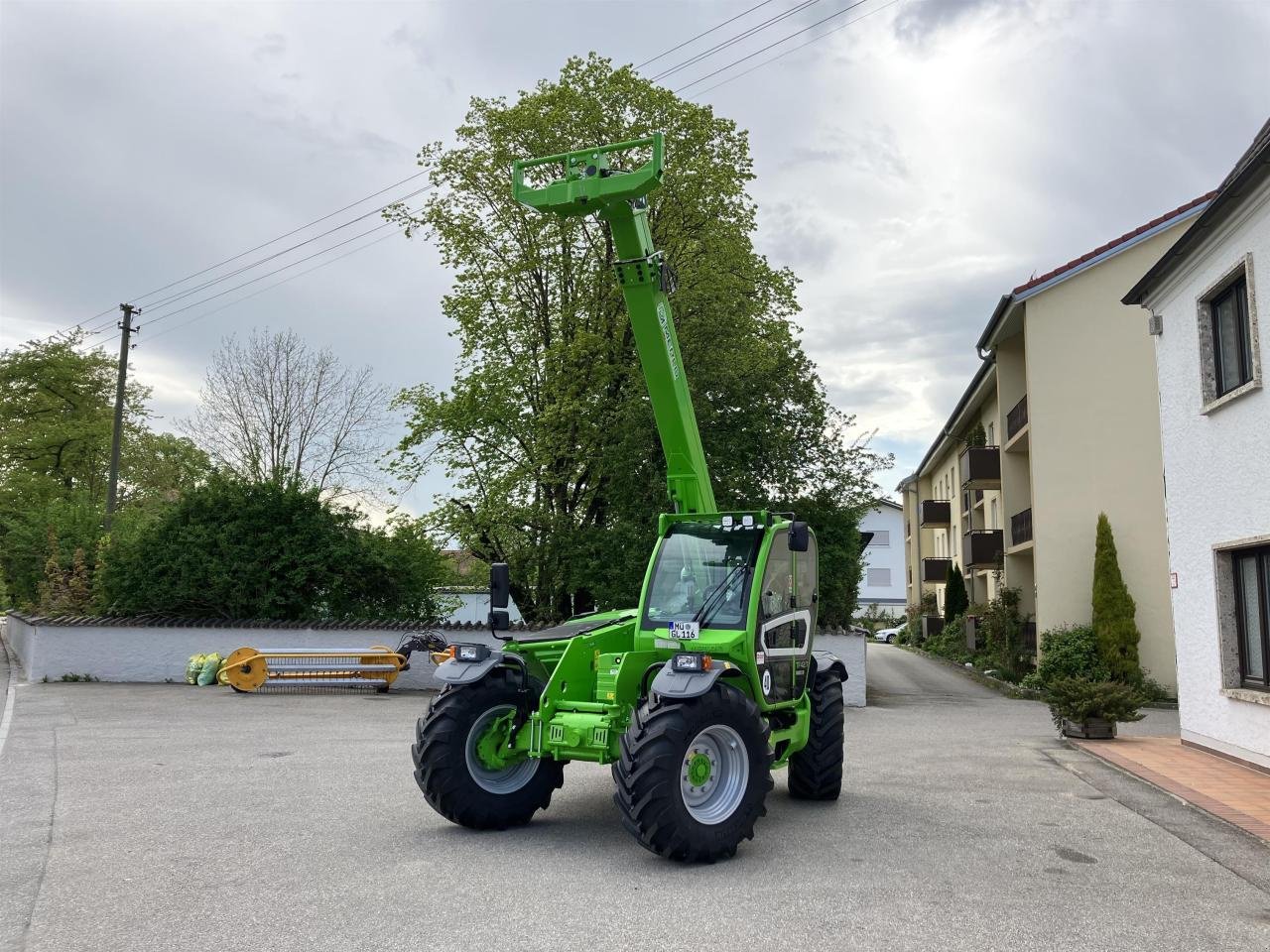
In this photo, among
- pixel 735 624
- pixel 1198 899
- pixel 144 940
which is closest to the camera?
pixel 144 940

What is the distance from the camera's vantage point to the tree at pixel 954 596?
36.6 metres

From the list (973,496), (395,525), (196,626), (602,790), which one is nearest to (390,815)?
(602,790)

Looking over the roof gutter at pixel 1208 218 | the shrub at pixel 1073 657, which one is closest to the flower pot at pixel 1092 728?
the roof gutter at pixel 1208 218

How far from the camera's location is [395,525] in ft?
78.8

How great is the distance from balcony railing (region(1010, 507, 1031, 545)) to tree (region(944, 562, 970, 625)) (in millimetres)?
10180

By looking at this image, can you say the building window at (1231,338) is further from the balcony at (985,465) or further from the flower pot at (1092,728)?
the balcony at (985,465)

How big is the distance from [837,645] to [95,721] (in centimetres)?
1186

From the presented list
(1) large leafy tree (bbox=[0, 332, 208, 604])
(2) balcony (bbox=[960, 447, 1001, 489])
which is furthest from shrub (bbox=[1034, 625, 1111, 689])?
(1) large leafy tree (bbox=[0, 332, 208, 604])

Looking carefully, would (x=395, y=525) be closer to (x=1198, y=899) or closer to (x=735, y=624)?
(x=735, y=624)

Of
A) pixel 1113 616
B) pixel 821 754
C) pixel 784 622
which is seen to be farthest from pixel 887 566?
pixel 784 622

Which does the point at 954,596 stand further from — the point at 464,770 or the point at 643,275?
the point at 464,770

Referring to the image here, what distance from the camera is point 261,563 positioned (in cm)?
2209

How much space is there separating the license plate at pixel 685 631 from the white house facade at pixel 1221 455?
20.3 feet

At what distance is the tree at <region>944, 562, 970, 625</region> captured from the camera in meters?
36.6
